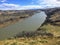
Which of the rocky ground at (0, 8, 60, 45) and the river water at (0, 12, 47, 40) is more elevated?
the rocky ground at (0, 8, 60, 45)

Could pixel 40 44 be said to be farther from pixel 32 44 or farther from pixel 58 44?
pixel 58 44

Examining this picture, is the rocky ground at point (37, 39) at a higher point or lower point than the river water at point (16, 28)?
higher

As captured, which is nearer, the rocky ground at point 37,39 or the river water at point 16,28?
the rocky ground at point 37,39

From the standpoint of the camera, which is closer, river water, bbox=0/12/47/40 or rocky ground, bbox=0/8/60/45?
rocky ground, bbox=0/8/60/45

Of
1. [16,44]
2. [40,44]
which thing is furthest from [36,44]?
[16,44]

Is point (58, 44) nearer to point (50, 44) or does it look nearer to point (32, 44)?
point (50, 44)

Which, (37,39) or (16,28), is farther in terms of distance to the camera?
(16,28)

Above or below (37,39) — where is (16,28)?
below

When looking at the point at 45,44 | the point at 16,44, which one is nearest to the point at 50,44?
the point at 45,44

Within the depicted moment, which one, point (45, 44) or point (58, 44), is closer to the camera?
point (58, 44)
